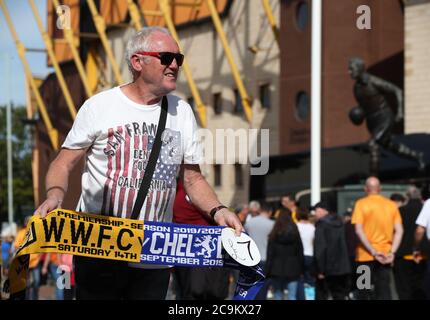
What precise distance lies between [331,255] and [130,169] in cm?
1110

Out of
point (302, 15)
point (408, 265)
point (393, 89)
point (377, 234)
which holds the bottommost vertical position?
point (408, 265)

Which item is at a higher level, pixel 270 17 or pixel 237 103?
pixel 270 17

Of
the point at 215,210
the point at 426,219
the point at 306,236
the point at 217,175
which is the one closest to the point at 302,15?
the point at 217,175

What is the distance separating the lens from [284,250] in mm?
16750

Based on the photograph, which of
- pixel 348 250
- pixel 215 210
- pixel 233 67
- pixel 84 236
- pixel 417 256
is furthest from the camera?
pixel 233 67

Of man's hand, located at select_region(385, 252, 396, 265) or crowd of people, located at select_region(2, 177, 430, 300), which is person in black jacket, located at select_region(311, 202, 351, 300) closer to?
crowd of people, located at select_region(2, 177, 430, 300)

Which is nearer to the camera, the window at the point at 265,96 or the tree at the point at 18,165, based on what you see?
the window at the point at 265,96

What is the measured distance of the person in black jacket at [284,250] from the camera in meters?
16.7

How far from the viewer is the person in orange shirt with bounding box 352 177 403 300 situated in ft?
47.7

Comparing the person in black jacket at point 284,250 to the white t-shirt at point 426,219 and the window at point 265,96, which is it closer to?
the white t-shirt at point 426,219

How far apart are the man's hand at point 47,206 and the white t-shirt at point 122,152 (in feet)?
0.92

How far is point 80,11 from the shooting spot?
1706 inches

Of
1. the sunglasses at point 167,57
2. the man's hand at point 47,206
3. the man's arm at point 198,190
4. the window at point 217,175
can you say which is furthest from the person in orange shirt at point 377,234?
the window at point 217,175

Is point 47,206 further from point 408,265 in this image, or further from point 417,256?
point 408,265
